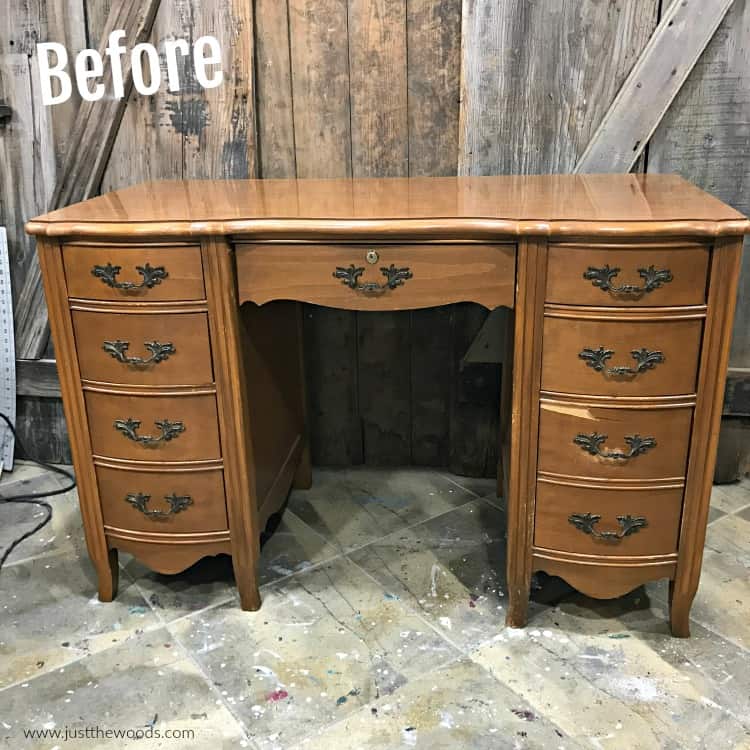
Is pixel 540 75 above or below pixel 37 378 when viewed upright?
above

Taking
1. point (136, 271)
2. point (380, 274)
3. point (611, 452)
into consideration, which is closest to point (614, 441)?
point (611, 452)

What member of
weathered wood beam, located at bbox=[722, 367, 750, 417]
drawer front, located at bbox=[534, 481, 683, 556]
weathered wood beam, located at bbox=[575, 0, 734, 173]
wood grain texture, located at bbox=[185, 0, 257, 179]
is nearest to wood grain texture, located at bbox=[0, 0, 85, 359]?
wood grain texture, located at bbox=[185, 0, 257, 179]

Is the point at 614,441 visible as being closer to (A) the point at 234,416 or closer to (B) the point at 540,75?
(A) the point at 234,416

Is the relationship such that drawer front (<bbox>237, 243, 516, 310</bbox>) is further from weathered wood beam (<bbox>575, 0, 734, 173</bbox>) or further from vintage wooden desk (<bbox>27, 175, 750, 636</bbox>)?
weathered wood beam (<bbox>575, 0, 734, 173</bbox>)

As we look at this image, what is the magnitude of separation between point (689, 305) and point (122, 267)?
44.6 inches

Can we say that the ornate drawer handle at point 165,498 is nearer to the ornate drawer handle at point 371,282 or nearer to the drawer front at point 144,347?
the drawer front at point 144,347

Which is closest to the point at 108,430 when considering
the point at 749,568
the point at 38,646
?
the point at 38,646

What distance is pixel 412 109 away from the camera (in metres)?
2.09

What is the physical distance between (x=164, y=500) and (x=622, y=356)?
1054 millimetres

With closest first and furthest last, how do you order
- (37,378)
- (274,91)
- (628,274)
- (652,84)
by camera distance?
(628,274)
(652,84)
(274,91)
(37,378)

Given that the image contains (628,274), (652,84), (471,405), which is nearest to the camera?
(628,274)

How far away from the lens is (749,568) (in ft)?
6.37

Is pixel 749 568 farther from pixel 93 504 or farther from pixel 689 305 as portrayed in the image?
pixel 93 504

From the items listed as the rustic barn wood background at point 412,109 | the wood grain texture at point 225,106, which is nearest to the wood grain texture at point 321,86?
the rustic barn wood background at point 412,109
